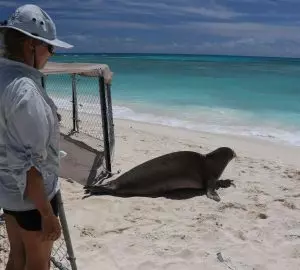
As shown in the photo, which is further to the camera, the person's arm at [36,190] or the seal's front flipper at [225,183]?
the seal's front flipper at [225,183]

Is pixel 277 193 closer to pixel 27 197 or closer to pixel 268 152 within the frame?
pixel 268 152

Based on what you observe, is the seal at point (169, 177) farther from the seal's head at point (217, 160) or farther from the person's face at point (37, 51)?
the person's face at point (37, 51)

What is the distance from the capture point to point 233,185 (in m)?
5.91

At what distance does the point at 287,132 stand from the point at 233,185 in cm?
611

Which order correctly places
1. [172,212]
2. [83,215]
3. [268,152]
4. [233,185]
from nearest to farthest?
1. [83,215]
2. [172,212]
3. [233,185]
4. [268,152]

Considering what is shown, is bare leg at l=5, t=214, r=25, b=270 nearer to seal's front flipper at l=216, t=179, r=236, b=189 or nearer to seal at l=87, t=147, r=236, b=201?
seal at l=87, t=147, r=236, b=201

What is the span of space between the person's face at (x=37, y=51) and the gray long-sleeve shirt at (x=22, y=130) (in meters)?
0.05

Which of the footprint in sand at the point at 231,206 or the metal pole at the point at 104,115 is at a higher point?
the metal pole at the point at 104,115

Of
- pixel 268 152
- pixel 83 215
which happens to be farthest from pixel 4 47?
pixel 268 152

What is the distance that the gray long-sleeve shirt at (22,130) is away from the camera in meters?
1.87

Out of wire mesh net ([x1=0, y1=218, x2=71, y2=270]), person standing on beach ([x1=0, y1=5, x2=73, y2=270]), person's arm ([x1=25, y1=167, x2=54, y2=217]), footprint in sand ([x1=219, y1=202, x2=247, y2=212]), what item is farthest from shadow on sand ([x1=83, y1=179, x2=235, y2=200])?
person's arm ([x1=25, y1=167, x2=54, y2=217])

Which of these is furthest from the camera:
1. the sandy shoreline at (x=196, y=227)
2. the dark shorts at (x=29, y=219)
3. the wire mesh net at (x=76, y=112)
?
the wire mesh net at (x=76, y=112)

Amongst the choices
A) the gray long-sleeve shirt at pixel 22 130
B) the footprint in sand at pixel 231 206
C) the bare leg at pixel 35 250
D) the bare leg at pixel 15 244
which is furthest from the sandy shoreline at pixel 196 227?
the gray long-sleeve shirt at pixel 22 130

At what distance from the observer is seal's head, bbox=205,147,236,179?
5770mm
